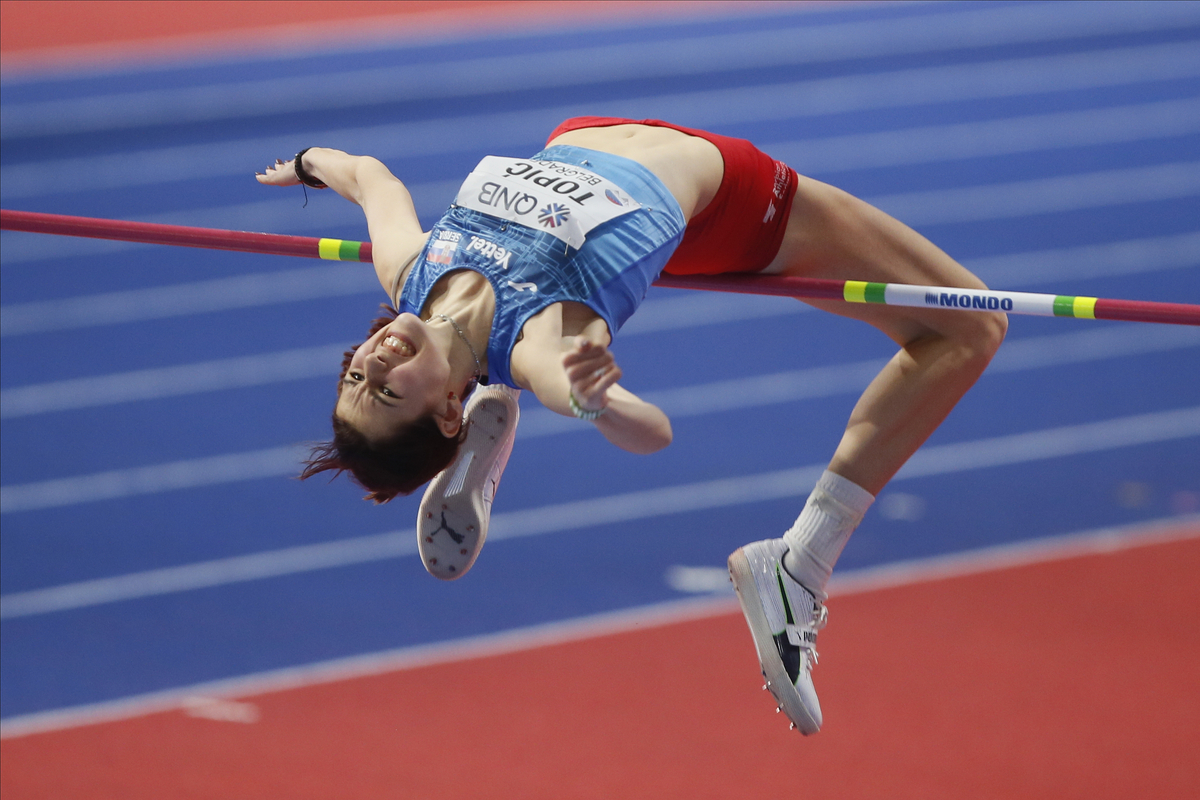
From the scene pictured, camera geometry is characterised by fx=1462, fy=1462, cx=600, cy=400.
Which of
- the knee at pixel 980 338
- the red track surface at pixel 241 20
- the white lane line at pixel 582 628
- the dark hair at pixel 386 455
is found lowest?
the white lane line at pixel 582 628

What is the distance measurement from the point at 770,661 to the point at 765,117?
5.74 meters

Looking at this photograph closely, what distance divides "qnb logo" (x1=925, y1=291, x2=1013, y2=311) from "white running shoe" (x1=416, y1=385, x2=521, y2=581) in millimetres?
990

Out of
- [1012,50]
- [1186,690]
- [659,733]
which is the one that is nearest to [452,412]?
[659,733]

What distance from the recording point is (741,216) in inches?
117

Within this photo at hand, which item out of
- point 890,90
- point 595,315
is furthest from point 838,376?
point 890,90

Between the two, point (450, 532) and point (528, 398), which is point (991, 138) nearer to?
point (528, 398)

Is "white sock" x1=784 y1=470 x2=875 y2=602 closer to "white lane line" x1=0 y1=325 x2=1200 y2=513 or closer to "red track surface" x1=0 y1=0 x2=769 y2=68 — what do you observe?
"white lane line" x1=0 y1=325 x2=1200 y2=513

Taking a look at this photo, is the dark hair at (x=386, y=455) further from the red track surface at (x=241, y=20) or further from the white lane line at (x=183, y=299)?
the red track surface at (x=241, y=20)

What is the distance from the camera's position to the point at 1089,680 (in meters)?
4.07

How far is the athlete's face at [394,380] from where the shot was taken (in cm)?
254

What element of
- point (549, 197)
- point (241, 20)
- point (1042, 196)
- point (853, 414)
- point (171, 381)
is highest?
point (549, 197)

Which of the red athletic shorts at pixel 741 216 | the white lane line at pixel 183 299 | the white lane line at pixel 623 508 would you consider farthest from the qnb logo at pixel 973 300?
the white lane line at pixel 183 299

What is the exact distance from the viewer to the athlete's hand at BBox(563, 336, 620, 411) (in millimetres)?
2217

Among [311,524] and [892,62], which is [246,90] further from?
[311,524]
